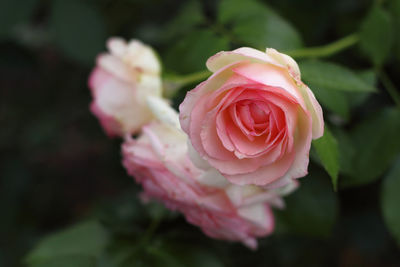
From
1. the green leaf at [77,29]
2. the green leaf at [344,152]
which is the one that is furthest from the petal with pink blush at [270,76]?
the green leaf at [77,29]

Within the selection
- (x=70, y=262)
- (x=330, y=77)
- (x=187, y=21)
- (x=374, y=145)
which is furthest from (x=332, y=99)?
(x=70, y=262)

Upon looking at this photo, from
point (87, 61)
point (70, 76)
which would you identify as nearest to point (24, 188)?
point (70, 76)

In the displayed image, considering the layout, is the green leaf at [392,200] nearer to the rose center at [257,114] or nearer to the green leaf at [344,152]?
the green leaf at [344,152]

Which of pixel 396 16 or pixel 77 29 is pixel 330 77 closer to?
pixel 396 16

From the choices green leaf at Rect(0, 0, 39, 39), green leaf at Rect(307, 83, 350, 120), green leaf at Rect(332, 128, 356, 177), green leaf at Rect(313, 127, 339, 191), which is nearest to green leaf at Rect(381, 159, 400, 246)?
green leaf at Rect(332, 128, 356, 177)

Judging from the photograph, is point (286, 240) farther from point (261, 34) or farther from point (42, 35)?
point (42, 35)

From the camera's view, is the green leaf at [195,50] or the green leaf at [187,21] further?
the green leaf at [187,21]

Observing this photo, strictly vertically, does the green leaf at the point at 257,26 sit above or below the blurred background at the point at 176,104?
above
